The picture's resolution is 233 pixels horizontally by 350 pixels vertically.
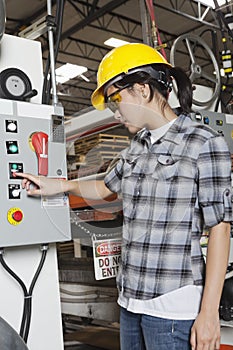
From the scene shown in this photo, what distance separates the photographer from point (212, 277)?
3.96 ft

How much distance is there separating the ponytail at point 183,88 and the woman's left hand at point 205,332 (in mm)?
642

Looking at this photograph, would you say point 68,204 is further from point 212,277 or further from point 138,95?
point 212,277

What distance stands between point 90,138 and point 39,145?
0.72 feet

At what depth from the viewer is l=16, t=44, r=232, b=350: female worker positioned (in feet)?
3.98

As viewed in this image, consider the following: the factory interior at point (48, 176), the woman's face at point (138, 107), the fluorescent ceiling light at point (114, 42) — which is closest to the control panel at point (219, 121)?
the factory interior at point (48, 176)

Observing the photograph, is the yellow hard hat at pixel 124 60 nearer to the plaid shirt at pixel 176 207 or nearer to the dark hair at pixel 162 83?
the dark hair at pixel 162 83

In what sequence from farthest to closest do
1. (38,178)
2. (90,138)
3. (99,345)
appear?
(99,345)
(90,138)
(38,178)

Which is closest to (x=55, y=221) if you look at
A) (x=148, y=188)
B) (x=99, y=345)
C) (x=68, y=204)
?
(x=68, y=204)

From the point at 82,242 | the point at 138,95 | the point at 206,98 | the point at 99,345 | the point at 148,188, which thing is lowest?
the point at 99,345

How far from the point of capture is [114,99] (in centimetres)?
137

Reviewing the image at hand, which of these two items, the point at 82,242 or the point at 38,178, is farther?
the point at 82,242

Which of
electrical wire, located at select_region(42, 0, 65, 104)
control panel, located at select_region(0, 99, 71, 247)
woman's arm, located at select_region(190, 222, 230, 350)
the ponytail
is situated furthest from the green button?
woman's arm, located at select_region(190, 222, 230, 350)

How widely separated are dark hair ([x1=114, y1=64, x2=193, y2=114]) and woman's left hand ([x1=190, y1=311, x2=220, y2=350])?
0.64 m

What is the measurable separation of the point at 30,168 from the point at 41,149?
75 millimetres
